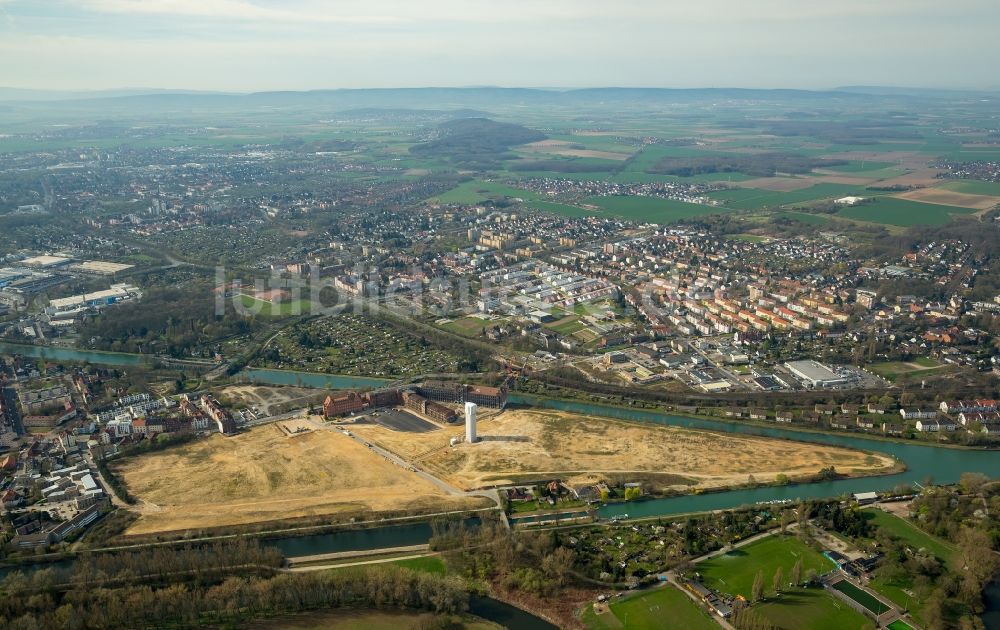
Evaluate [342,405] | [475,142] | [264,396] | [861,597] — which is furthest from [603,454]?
[475,142]

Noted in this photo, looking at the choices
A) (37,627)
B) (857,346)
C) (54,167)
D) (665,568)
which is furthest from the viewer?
(54,167)

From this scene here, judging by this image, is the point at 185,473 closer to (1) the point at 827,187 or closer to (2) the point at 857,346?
(2) the point at 857,346

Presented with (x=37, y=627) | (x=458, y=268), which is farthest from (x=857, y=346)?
(x=37, y=627)

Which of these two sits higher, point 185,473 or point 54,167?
point 54,167

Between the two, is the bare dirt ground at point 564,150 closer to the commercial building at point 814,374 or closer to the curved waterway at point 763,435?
the commercial building at point 814,374

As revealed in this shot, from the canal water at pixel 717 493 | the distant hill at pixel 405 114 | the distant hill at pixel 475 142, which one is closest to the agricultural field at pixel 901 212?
the canal water at pixel 717 493

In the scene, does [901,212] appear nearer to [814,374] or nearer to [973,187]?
[973,187]
